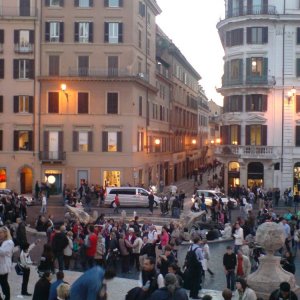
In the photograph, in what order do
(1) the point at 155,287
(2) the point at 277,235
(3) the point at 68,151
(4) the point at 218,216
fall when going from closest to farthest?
(1) the point at 155,287, (2) the point at 277,235, (4) the point at 218,216, (3) the point at 68,151

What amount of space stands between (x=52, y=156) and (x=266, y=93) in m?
19.1

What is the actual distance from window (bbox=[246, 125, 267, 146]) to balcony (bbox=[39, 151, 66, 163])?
52.5 ft

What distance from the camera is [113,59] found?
5544cm

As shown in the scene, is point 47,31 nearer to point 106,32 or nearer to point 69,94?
point 106,32

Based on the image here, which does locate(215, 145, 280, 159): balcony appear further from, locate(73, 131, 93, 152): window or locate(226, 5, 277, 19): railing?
locate(73, 131, 93, 152): window

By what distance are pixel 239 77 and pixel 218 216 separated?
22.5 m

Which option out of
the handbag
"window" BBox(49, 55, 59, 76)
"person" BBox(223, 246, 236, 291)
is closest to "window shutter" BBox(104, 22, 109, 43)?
"window" BBox(49, 55, 59, 76)

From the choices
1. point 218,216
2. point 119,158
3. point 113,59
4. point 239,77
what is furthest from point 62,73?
point 218,216

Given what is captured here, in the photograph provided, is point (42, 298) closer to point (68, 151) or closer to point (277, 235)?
point (277, 235)

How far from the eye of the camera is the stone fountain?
16.0 metres

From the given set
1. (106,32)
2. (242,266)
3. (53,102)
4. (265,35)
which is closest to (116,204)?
(53,102)

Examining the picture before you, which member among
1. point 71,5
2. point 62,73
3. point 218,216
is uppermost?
point 71,5

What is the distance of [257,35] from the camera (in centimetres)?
5622

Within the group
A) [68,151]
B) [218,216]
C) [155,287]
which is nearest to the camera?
[155,287]
